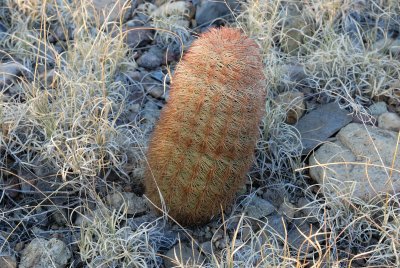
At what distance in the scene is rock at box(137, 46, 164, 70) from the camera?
10.5 feet

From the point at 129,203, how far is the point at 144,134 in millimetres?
352

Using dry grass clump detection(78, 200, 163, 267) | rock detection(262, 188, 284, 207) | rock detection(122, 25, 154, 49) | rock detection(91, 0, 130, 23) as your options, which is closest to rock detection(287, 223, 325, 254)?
rock detection(262, 188, 284, 207)

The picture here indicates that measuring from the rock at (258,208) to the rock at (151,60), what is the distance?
36.5 inches

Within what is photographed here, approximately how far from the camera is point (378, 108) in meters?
2.96

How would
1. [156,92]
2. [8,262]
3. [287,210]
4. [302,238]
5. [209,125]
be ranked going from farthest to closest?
1. [156,92]
2. [287,210]
3. [302,238]
4. [8,262]
5. [209,125]

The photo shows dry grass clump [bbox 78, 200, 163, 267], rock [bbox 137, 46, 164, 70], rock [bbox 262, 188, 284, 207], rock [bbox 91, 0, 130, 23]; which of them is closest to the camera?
dry grass clump [bbox 78, 200, 163, 267]

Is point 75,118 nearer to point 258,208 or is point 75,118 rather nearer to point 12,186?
point 12,186

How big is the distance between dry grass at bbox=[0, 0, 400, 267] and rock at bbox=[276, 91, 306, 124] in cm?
5

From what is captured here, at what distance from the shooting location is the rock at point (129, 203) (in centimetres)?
254

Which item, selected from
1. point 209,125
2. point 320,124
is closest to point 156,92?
point 320,124

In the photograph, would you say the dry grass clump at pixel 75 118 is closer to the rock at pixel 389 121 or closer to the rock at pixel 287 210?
the rock at pixel 287 210

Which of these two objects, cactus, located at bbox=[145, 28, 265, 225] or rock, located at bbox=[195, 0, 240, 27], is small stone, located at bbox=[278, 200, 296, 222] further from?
rock, located at bbox=[195, 0, 240, 27]

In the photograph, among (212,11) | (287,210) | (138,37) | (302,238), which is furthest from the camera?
(212,11)

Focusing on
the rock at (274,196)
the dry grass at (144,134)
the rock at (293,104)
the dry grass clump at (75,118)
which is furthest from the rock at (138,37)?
the rock at (274,196)
